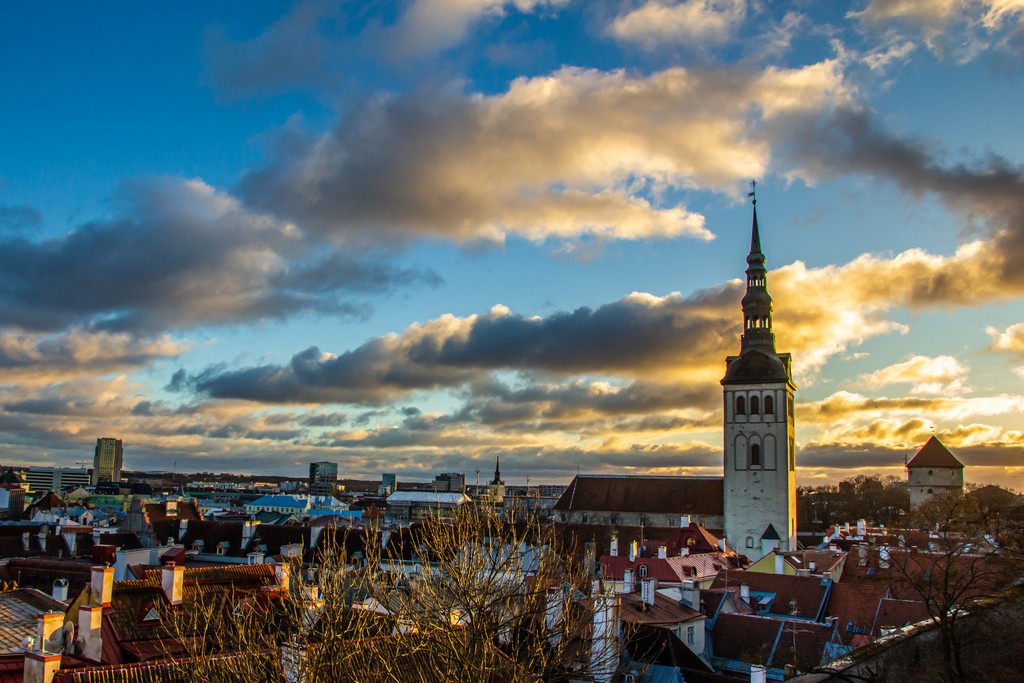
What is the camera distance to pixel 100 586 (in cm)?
2631

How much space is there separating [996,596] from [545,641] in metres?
18.7

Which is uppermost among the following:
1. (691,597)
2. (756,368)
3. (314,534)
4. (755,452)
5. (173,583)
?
(756,368)

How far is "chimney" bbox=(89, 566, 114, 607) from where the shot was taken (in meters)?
26.2

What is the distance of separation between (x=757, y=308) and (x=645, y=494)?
898 inches

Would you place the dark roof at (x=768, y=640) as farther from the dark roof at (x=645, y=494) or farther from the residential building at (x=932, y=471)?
the residential building at (x=932, y=471)

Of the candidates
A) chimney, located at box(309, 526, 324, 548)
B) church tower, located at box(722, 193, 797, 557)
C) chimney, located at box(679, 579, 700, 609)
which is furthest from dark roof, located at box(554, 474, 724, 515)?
chimney, located at box(679, 579, 700, 609)

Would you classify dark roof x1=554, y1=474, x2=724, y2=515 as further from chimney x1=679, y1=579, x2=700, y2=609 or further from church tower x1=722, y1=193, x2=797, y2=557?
chimney x1=679, y1=579, x2=700, y2=609

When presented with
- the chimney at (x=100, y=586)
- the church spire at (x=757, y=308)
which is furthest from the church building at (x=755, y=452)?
the chimney at (x=100, y=586)

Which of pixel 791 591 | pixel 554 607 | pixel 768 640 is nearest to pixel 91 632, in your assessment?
pixel 554 607

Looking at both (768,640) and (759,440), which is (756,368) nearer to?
(759,440)

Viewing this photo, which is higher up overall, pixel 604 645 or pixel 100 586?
pixel 100 586

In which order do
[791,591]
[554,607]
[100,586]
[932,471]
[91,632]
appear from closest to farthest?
[554,607]
[91,632]
[100,586]
[791,591]
[932,471]

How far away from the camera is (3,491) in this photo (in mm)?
156125

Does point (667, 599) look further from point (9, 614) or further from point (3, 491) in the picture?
point (3, 491)
